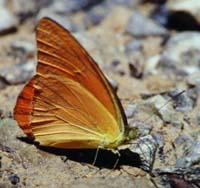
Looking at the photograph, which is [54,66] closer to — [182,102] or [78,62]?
[78,62]

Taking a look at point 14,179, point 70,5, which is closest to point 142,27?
point 70,5

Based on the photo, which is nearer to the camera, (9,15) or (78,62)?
(78,62)

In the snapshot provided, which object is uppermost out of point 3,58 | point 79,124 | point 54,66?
point 54,66

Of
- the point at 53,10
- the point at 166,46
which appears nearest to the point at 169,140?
the point at 166,46

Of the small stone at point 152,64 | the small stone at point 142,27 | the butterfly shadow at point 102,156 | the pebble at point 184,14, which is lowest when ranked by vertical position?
the small stone at point 152,64

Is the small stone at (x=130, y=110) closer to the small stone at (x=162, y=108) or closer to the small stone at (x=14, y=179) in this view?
the small stone at (x=162, y=108)

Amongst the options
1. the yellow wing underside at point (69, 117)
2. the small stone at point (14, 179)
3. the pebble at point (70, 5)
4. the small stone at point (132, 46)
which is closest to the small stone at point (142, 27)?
the small stone at point (132, 46)
